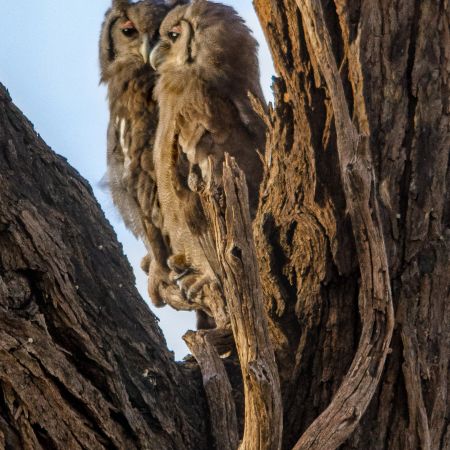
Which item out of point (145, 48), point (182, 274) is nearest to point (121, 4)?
point (145, 48)

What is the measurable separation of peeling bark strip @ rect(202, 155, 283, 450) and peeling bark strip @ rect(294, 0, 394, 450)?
119mm

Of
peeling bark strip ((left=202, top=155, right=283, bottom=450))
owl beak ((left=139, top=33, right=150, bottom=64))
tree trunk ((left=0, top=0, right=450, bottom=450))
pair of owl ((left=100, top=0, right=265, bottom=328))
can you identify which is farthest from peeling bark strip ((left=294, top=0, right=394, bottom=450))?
owl beak ((left=139, top=33, right=150, bottom=64))

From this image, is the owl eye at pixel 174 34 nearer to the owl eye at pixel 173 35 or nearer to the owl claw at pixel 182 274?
the owl eye at pixel 173 35

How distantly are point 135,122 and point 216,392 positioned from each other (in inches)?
75.4

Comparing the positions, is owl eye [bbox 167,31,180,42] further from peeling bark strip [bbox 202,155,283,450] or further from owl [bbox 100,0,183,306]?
peeling bark strip [bbox 202,155,283,450]

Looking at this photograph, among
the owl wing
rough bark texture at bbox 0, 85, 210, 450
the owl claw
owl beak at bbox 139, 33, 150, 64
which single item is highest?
owl beak at bbox 139, 33, 150, 64

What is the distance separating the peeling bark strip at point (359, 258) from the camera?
1.85m

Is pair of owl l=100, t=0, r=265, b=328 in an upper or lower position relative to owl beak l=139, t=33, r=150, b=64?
lower

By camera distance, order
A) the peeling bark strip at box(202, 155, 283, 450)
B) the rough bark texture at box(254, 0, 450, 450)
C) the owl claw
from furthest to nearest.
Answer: the owl claw, the rough bark texture at box(254, 0, 450, 450), the peeling bark strip at box(202, 155, 283, 450)

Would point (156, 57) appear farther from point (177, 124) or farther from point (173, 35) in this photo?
point (177, 124)

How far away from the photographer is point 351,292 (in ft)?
6.82

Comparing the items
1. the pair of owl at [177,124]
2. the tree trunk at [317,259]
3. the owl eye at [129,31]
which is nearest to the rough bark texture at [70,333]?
the tree trunk at [317,259]

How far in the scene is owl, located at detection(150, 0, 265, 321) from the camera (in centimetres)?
345

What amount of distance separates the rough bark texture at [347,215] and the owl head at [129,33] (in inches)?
74.5
